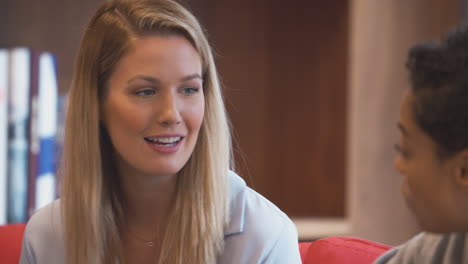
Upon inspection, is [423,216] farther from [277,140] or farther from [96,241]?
[277,140]

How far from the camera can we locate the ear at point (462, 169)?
2.44 ft

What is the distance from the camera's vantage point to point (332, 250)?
1.34m

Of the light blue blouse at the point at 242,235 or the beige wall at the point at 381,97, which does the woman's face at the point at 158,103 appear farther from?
the beige wall at the point at 381,97

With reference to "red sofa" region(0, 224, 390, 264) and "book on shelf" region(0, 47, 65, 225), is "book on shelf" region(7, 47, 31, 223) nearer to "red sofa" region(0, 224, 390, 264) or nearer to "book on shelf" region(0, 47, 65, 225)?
"book on shelf" region(0, 47, 65, 225)

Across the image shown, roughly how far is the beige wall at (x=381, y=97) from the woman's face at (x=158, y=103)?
168 cm

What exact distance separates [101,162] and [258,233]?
1.26 ft

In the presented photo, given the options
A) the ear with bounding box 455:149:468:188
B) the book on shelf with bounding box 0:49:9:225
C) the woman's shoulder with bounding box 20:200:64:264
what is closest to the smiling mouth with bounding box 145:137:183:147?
the woman's shoulder with bounding box 20:200:64:264

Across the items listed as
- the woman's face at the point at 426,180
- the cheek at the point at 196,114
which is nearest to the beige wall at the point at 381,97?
the cheek at the point at 196,114

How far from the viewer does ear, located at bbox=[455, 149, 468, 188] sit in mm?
745

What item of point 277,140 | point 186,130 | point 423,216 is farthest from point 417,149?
point 277,140

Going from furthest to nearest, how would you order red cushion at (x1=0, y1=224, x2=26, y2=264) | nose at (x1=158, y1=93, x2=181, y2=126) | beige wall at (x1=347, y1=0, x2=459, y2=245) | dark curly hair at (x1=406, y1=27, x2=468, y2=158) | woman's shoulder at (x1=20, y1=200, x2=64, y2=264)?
1. beige wall at (x1=347, y1=0, x2=459, y2=245)
2. red cushion at (x1=0, y1=224, x2=26, y2=264)
3. woman's shoulder at (x1=20, y1=200, x2=64, y2=264)
4. nose at (x1=158, y1=93, x2=181, y2=126)
5. dark curly hair at (x1=406, y1=27, x2=468, y2=158)

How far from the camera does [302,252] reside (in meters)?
1.42

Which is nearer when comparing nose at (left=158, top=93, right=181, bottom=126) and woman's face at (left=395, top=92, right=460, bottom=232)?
woman's face at (left=395, top=92, right=460, bottom=232)

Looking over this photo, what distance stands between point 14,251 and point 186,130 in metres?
0.58
